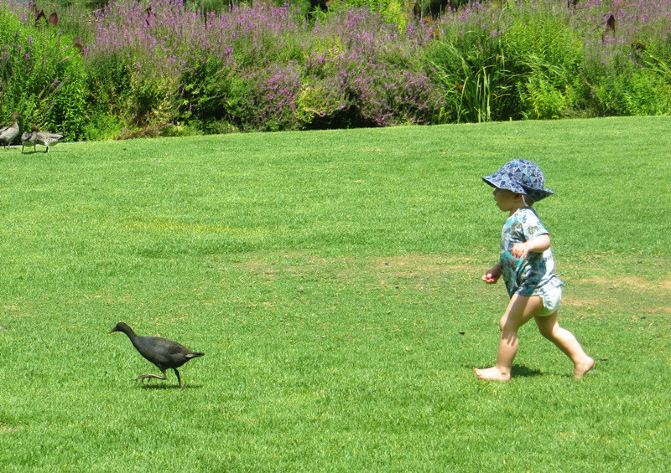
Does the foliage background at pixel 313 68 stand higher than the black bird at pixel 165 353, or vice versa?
the black bird at pixel 165 353

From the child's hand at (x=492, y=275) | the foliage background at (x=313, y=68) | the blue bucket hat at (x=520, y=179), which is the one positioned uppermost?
the blue bucket hat at (x=520, y=179)

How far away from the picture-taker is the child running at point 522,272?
7465 millimetres

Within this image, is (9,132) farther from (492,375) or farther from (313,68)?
(492,375)

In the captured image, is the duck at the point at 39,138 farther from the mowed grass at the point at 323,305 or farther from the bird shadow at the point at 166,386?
the bird shadow at the point at 166,386

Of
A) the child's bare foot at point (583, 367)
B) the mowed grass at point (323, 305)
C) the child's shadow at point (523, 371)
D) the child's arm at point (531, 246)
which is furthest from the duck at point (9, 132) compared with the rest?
the child's bare foot at point (583, 367)

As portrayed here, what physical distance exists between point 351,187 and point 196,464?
1038 centimetres

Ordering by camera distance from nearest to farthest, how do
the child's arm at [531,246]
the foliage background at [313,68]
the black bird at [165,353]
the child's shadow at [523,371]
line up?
the black bird at [165,353], the child's arm at [531,246], the child's shadow at [523,371], the foliage background at [313,68]

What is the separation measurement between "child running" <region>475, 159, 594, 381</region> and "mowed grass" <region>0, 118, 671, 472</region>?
0.65 feet

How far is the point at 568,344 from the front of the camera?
300 inches

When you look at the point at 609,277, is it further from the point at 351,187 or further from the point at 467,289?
the point at 351,187

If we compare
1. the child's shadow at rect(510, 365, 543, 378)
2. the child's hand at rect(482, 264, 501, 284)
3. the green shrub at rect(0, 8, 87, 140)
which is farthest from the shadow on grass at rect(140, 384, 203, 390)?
the green shrub at rect(0, 8, 87, 140)

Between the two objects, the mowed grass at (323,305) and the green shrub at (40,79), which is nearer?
the mowed grass at (323,305)

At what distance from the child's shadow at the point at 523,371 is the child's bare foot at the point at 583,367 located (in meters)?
0.29

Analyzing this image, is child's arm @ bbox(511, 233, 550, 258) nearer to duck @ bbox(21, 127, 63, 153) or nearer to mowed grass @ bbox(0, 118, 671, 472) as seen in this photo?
mowed grass @ bbox(0, 118, 671, 472)
